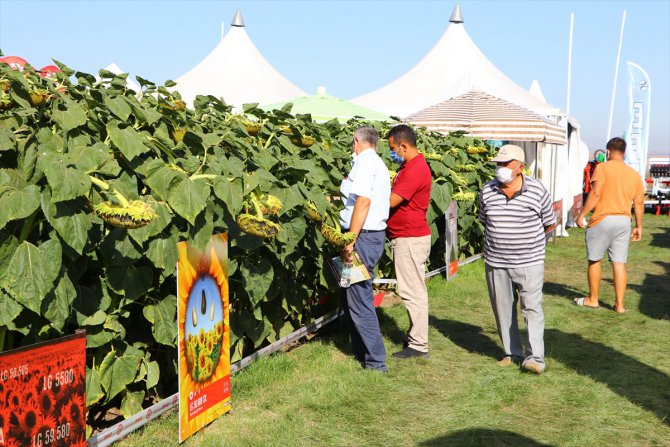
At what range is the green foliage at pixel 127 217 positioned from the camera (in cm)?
333

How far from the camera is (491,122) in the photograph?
43.4 feet

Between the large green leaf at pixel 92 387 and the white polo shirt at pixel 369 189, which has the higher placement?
the white polo shirt at pixel 369 189

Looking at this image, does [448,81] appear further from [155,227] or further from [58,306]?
[58,306]

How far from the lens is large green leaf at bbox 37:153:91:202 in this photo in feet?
10.6

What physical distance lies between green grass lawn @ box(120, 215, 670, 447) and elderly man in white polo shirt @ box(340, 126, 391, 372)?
260 mm

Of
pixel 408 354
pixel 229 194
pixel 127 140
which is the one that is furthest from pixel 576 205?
pixel 127 140

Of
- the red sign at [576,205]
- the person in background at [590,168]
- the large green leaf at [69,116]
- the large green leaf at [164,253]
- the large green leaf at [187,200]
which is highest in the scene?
the large green leaf at [69,116]

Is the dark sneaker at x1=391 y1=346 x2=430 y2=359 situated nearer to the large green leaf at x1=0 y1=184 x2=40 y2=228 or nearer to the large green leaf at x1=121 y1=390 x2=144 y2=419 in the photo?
the large green leaf at x1=121 y1=390 x2=144 y2=419

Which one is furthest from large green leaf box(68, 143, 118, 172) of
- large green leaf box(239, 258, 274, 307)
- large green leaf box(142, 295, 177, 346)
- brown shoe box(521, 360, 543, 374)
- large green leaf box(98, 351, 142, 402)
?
brown shoe box(521, 360, 543, 374)

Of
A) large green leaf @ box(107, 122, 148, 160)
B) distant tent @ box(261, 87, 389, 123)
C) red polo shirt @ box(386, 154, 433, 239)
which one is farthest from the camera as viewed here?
distant tent @ box(261, 87, 389, 123)

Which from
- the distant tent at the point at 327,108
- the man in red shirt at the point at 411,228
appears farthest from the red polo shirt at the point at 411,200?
the distant tent at the point at 327,108

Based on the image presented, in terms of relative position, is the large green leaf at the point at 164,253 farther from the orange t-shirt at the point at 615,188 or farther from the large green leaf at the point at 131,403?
the orange t-shirt at the point at 615,188

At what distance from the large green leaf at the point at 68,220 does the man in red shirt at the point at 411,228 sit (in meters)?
3.30

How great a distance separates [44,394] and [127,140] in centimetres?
123
